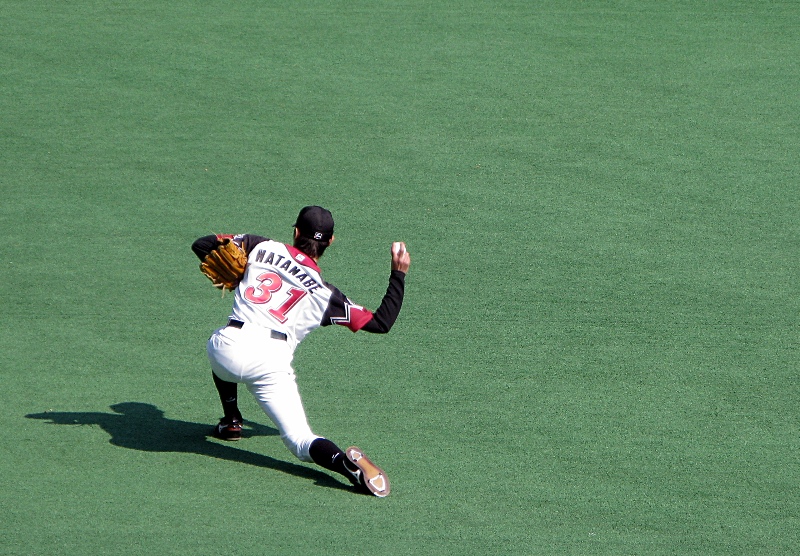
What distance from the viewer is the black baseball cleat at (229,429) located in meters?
4.78

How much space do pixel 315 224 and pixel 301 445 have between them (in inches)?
40.2

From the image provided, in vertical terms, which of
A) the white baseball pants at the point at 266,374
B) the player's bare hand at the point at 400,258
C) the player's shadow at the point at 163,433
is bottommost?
the player's shadow at the point at 163,433

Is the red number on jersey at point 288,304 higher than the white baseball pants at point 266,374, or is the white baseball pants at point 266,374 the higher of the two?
the red number on jersey at point 288,304

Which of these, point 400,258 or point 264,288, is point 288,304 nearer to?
point 264,288

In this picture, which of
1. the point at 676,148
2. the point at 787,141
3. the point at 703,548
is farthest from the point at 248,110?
the point at 703,548

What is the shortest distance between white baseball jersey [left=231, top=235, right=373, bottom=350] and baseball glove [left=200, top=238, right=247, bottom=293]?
0.17ft

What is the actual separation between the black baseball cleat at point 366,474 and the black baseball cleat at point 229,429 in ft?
2.54

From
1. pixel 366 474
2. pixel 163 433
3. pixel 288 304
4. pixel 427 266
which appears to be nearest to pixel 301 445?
pixel 366 474

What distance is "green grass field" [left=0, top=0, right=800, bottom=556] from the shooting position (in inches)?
167

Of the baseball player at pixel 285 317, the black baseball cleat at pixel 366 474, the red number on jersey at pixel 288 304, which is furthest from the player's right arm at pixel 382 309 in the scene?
the black baseball cleat at pixel 366 474

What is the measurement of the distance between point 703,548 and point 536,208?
11.2ft

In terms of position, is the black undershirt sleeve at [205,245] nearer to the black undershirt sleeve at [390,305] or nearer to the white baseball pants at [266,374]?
the white baseball pants at [266,374]

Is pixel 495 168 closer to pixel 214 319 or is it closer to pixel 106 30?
pixel 214 319

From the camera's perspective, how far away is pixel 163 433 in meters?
4.83
